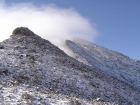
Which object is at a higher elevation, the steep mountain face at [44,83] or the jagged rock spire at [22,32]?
the jagged rock spire at [22,32]

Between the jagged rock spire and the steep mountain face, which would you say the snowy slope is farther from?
the steep mountain face

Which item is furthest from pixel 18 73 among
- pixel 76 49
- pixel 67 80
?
pixel 76 49

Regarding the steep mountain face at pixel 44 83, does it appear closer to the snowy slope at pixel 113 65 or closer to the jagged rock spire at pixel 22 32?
the jagged rock spire at pixel 22 32

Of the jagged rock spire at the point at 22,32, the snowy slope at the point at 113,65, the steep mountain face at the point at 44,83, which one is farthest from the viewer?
the snowy slope at the point at 113,65

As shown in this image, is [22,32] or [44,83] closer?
[44,83]

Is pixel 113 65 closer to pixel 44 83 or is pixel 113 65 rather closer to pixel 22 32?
pixel 22 32

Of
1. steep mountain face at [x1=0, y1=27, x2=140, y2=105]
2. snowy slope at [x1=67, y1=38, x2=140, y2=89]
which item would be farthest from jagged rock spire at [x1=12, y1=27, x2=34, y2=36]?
snowy slope at [x1=67, y1=38, x2=140, y2=89]

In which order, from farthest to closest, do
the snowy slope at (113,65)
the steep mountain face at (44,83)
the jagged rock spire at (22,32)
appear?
1. the snowy slope at (113,65)
2. the jagged rock spire at (22,32)
3. the steep mountain face at (44,83)

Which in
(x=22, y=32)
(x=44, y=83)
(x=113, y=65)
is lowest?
(x=44, y=83)

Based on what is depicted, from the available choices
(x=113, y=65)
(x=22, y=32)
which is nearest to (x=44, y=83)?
(x=22, y=32)

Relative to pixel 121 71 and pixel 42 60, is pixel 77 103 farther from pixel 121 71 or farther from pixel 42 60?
pixel 121 71

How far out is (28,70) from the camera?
69.5 feet

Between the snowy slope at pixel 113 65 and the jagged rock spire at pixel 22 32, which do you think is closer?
the jagged rock spire at pixel 22 32

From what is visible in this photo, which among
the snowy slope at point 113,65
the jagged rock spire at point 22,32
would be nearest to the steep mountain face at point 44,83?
the jagged rock spire at point 22,32
